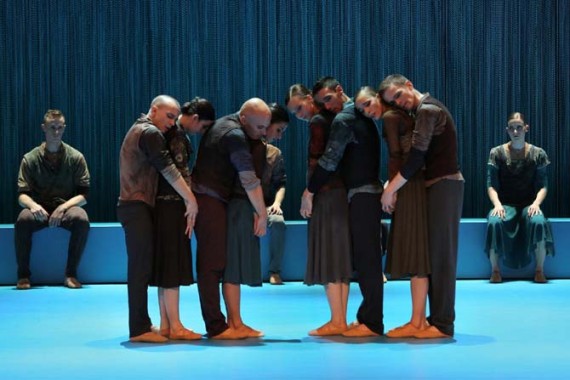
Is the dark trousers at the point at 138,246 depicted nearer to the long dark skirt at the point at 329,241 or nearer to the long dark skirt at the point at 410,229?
the long dark skirt at the point at 329,241

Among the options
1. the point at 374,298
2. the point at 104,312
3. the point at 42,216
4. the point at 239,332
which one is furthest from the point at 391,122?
the point at 42,216

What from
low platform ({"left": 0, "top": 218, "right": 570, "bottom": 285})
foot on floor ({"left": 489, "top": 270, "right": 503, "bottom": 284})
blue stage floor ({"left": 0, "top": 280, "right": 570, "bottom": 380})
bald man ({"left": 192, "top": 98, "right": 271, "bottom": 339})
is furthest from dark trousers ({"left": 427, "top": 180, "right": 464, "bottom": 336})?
low platform ({"left": 0, "top": 218, "right": 570, "bottom": 285})

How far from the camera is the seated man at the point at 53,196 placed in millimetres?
8047

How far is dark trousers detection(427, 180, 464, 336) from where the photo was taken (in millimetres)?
5359

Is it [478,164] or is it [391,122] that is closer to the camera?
[391,122]

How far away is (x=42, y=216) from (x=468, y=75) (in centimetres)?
396

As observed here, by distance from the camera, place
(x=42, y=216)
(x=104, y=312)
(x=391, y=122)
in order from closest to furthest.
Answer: (x=391, y=122)
(x=104, y=312)
(x=42, y=216)

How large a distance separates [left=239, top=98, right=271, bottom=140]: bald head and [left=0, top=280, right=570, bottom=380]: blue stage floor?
110cm

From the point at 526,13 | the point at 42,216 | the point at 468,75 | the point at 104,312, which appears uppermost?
the point at 526,13

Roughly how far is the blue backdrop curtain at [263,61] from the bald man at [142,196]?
3.97 metres

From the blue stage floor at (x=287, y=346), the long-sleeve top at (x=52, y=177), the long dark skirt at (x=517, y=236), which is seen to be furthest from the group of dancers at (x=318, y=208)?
the long-sleeve top at (x=52, y=177)

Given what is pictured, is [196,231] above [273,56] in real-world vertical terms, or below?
below

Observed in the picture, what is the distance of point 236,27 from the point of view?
30.5 ft

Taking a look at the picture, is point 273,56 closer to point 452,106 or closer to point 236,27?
point 236,27
